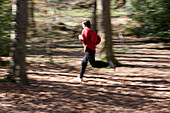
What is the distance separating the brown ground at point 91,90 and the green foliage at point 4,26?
3.34ft

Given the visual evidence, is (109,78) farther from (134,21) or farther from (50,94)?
(134,21)

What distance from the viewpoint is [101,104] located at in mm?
6074

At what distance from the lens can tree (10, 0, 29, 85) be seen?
6773 mm

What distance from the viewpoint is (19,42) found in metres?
6.86

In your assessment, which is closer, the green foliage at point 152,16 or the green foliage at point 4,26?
the green foliage at point 4,26

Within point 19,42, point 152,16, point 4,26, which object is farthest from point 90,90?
point 152,16

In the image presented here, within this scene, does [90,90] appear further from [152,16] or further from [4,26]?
[152,16]

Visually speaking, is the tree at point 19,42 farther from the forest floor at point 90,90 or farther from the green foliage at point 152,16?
the green foliage at point 152,16

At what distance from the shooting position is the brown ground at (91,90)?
18.8 ft

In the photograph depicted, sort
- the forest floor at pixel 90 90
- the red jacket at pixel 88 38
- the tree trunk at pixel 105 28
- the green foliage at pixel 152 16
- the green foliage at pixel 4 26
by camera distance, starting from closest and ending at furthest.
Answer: the forest floor at pixel 90 90
the green foliage at pixel 4 26
the red jacket at pixel 88 38
the tree trunk at pixel 105 28
the green foliage at pixel 152 16

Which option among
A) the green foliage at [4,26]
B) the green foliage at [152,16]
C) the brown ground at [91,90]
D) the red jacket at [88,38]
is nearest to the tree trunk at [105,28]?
the brown ground at [91,90]

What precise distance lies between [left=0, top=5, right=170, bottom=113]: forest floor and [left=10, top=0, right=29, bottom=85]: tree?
32cm

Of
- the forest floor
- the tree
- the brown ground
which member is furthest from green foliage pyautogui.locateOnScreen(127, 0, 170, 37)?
the tree

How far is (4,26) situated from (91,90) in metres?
3.05
